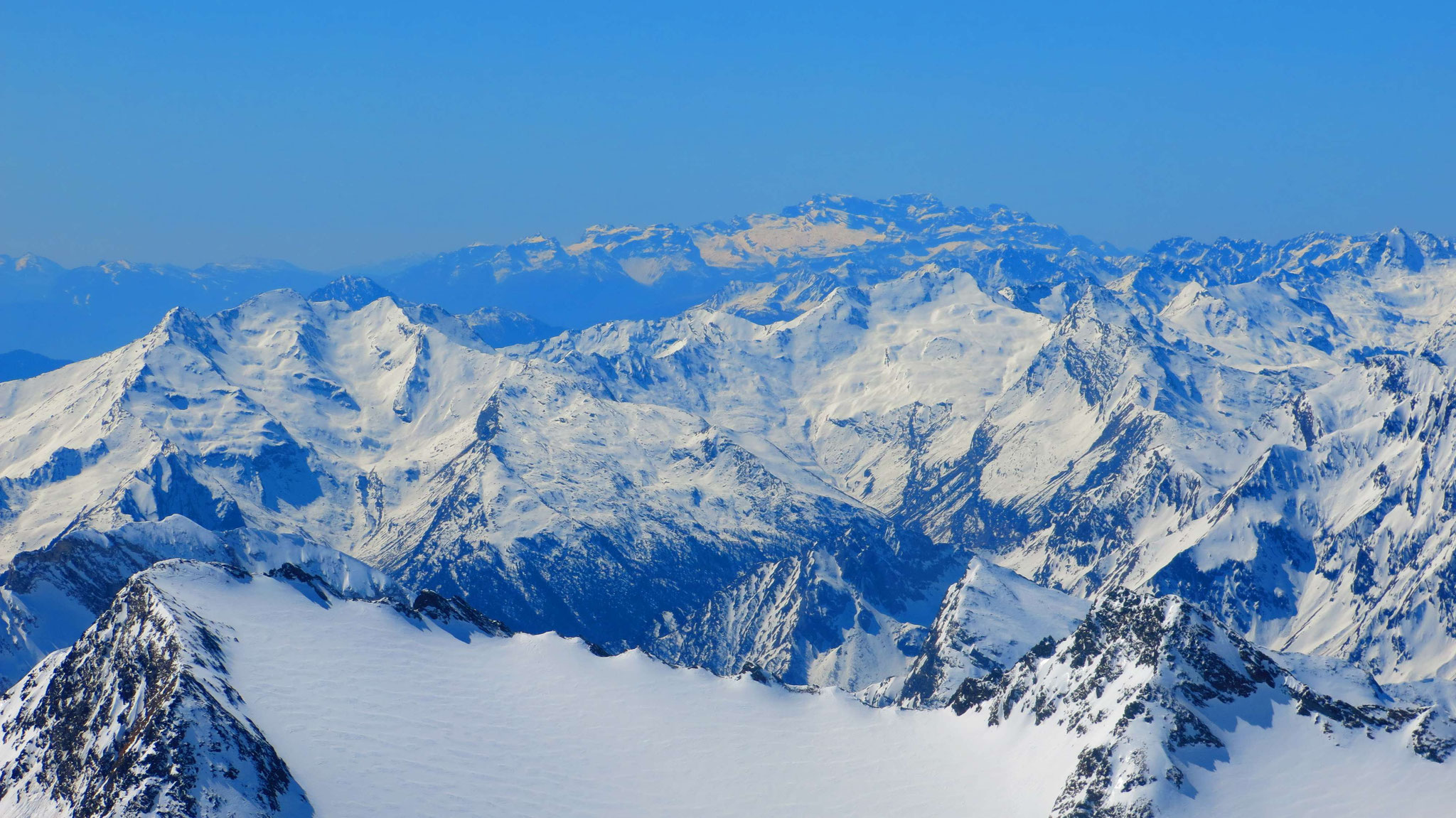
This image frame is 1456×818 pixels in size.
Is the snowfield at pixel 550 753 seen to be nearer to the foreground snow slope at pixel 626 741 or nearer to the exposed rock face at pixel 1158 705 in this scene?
the foreground snow slope at pixel 626 741

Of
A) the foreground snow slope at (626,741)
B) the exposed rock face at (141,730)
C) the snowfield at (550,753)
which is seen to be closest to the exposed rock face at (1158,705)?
the foreground snow slope at (626,741)

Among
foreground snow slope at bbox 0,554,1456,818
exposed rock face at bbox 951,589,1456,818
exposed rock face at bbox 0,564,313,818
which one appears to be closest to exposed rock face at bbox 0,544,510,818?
exposed rock face at bbox 0,564,313,818

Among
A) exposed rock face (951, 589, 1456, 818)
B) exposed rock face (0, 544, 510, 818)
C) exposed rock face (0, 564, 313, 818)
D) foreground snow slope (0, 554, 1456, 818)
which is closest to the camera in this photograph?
exposed rock face (0, 564, 313, 818)

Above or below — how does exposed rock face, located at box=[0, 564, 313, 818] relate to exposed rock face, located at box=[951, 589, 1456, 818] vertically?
above

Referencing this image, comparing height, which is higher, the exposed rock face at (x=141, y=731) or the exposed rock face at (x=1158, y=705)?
the exposed rock face at (x=141, y=731)

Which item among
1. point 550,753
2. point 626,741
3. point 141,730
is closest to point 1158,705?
point 626,741

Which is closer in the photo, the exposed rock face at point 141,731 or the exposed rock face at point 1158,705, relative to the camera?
the exposed rock face at point 141,731

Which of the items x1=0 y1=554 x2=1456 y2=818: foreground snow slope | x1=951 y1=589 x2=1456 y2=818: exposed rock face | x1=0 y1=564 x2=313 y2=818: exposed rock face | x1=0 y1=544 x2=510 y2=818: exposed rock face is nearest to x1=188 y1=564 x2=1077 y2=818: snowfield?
x1=0 y1=554 x2=1456 y2=818: foreground snow slope

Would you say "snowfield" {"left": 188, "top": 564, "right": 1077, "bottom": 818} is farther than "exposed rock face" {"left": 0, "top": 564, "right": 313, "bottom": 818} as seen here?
Yes

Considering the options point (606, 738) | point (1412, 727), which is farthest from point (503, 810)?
point (1412, 727)

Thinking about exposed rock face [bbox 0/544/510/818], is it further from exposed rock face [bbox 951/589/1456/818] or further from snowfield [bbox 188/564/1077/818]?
exposed rock face [bbox 951/589/1456/818]

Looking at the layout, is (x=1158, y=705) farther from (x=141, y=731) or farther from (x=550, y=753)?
(x=141, y=731)

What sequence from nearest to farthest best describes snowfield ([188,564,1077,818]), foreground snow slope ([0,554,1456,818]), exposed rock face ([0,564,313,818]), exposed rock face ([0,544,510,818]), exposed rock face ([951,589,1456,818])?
exposed rock face ([0,564,313,818]), exposed rock face ([0,544,510,818]), foreground snow slope ([0,554,1456,818]), exposed rock face ([951,589,1456,818]), snowfield ([188,564,1077,818])

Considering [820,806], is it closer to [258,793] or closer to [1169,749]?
[1169,749]
